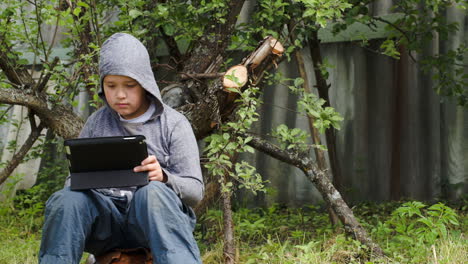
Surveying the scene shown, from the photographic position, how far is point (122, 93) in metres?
2.85

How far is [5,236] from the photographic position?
207 inches

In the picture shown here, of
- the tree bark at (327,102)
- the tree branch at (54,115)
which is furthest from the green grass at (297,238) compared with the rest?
the tree branch at (54,115)

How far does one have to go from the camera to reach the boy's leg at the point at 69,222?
8.34ft

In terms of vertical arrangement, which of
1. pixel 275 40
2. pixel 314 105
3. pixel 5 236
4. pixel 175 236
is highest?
pixel 275 40

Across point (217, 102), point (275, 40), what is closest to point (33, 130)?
point (217, 102)

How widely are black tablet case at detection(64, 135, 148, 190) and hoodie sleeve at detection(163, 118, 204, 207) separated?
0.15 metres

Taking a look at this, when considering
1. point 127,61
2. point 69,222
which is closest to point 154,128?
point 127,61

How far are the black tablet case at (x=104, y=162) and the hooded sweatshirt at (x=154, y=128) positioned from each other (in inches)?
6.4

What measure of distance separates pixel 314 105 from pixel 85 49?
155 centimetres

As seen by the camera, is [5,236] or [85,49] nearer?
[85,49]

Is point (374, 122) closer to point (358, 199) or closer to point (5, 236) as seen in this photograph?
point (358, 199)

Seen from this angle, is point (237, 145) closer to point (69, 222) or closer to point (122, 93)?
point (122, 93)

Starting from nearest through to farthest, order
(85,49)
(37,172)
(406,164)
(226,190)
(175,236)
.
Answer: (175,236)
(226,190)
(85,49)
(406,164)
(37,172)

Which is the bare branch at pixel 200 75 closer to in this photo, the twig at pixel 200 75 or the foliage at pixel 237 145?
the twig at pixel 200 75
